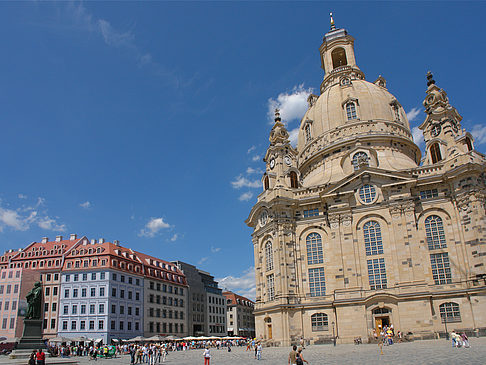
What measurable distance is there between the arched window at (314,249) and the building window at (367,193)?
282 inches

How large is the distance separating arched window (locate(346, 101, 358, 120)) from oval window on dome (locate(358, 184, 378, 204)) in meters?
14.6

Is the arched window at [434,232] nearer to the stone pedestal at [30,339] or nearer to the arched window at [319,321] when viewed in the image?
the arched window at [319,321]

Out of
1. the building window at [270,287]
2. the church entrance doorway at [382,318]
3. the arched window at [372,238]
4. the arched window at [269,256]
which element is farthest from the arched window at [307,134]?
the church entrance doorway at [382,318]

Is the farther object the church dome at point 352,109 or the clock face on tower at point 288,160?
the church dome at point 352,109

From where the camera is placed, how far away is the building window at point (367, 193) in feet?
157

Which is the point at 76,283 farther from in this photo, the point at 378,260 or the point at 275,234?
the point at 378,260

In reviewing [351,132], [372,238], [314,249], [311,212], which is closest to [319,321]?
[314,249]

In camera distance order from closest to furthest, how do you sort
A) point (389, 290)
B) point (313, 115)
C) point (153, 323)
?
point (389, 290)
point (313, 115)
point (153, 323)

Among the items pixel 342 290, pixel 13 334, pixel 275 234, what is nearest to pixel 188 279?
pixel 13 334

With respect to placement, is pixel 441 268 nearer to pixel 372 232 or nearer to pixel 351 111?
pixel 372 232

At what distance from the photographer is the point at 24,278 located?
232 feet

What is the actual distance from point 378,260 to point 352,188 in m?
9.13

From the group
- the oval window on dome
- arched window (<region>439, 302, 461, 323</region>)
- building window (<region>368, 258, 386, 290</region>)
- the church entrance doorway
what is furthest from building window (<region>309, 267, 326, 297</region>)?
arched window (<region>439, 302, 461, 323</region>)

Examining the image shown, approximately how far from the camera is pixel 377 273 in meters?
45.2
